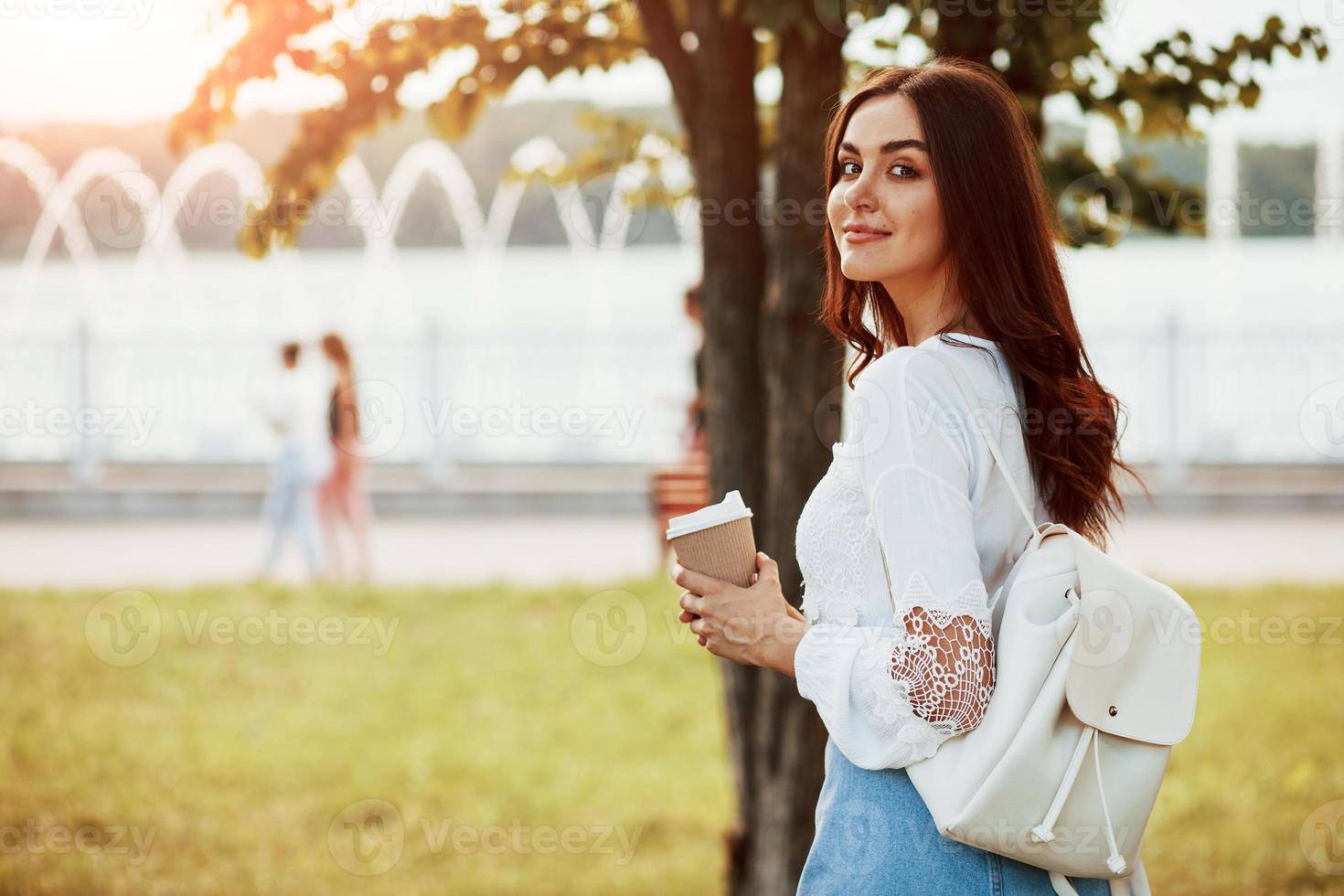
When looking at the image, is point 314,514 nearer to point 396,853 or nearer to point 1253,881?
point 396,853

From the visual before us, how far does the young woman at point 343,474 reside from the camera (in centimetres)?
815

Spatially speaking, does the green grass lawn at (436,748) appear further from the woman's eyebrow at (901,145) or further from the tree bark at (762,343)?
the woman's eyebrow at (901,145)

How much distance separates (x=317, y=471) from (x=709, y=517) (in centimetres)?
683

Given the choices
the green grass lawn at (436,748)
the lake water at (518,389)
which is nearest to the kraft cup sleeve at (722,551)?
the green grass lawn at (436,748)

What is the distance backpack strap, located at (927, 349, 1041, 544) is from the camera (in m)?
1.54

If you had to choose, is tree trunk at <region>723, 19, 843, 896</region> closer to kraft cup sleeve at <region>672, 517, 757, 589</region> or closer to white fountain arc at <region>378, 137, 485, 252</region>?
kraft cup sleeve at <region>672, 517, 757, 589</region>

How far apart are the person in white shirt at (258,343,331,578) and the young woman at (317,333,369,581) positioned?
8 cm

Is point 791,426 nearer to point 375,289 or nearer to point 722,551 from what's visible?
point 722,551

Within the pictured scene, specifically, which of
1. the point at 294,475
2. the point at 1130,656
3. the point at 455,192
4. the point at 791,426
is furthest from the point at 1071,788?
the point at 455,192

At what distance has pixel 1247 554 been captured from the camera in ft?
27.2

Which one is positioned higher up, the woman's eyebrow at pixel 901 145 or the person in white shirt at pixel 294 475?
the woman's eyebrow at pixel 901 145

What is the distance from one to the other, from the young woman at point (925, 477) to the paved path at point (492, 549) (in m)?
5.87

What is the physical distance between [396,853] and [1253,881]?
2.79 meters

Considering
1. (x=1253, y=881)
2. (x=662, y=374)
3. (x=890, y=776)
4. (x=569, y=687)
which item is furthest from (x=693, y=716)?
(x=662, y=374)
